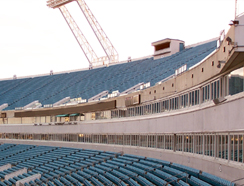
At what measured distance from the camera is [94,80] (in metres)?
50.8

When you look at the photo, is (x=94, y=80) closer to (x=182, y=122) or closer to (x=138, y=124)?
(x=138, y=124)

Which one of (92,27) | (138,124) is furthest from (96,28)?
(138,124)

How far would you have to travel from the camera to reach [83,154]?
30.0 metres

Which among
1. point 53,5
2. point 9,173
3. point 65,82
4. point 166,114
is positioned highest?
point 53,5

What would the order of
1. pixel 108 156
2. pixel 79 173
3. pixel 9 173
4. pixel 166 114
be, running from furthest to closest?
pixel 9 173
pixel 108 156
pixel 79 173
pixel 166 114

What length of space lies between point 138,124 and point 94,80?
2636 centimetres

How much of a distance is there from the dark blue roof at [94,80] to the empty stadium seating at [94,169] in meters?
10.5

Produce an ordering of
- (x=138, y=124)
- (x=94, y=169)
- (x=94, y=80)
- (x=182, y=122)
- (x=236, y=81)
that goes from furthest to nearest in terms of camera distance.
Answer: (x=94, y=80), (x=138, y=124), (x=94, y=169), (x=182, y=122), (x=236, y=81)

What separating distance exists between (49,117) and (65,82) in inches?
608

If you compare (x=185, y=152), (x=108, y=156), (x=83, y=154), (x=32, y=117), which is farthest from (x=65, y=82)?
(x=185, y=152)

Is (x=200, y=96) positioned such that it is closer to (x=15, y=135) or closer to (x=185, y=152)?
(x=185, y=152)

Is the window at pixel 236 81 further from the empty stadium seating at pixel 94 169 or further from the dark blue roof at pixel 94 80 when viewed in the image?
the dark blue roof at pixel 94 80

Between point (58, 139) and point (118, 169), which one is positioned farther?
point (58, 139)

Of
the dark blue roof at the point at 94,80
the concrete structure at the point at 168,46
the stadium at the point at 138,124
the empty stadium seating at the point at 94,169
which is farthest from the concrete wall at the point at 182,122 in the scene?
the concrete structure at the point at 168,46
